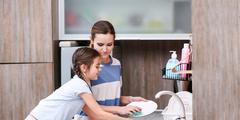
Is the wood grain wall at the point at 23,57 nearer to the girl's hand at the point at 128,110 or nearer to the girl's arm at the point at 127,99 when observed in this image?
the girl's arm at the point at 127,99

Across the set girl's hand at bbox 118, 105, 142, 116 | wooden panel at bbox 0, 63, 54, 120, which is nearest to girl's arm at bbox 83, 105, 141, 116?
girl's hand at bbox 118, 105, 142, 116

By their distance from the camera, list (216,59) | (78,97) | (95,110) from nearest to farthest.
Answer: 1. (216,59)
2. (95,110)
3. (78,97)

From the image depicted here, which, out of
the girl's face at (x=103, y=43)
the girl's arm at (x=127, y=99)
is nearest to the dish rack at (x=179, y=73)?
the girl's arm at (x=127, y=99)

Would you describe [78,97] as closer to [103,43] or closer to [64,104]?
[64,104]

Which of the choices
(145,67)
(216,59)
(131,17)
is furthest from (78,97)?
(145,67)

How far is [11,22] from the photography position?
241 cm

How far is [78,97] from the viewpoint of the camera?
5.32ft

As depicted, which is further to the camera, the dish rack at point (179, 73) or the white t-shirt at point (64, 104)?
the dish rack at point (179, 73)

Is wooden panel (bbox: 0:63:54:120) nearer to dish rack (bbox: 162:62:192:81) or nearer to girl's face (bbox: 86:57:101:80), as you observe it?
dish rack (bbox: 162:62:192:81)

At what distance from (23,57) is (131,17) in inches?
28.8

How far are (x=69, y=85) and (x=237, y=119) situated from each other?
69 centimetres

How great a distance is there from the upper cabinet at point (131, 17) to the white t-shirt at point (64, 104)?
35.5 inches

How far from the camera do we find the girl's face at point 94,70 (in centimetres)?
155

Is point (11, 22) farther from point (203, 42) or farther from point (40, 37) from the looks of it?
point (203, 42)
